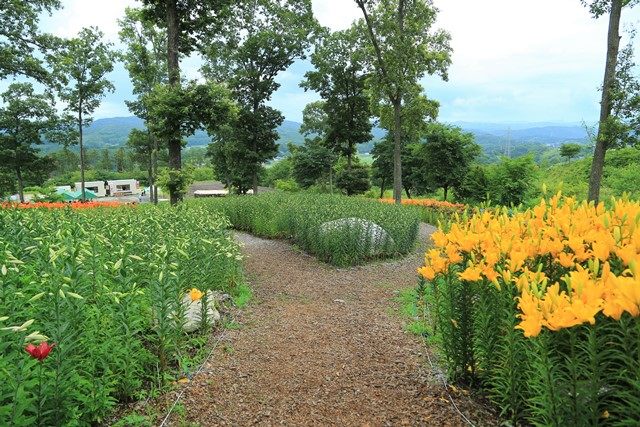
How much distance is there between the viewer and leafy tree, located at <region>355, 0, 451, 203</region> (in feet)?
56.0

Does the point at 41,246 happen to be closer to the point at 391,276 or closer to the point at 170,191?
the point at 391,276

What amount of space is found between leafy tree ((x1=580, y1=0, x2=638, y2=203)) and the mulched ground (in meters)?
7.41

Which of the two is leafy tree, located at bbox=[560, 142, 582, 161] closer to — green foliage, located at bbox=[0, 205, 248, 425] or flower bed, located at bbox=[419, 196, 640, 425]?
flower bed, located at bbox=[419, 196, 640, 425]

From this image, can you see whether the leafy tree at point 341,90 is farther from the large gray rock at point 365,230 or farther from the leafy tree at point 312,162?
the large gray rock at point 365,230

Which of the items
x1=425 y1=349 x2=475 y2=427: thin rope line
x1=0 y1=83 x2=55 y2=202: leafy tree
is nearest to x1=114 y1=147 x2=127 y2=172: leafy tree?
x1=0 y1=83 x2=55 y2=202: leafy tree

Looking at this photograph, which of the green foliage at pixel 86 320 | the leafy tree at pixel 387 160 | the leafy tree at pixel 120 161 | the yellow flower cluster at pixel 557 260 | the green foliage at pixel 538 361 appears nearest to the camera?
the yellow flower cluster at pixel 557 260

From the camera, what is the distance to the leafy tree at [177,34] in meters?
10.2

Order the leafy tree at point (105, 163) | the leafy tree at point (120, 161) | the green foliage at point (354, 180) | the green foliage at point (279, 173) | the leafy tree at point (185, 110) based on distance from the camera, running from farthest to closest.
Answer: the leafy tree at point (120, 161) → the leafy tree at point (105, 163) → the green foliage at point (279, 173) → the green foliage at point (354, 180) → the leafy tree at point (185, 110)

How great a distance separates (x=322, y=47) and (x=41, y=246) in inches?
895

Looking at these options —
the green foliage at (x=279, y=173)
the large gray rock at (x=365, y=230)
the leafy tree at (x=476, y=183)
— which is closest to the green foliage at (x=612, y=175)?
the leafy tree at (x=476, y=183)

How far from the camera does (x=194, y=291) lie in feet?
12.0

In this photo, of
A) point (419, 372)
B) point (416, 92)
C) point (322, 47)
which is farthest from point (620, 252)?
point (322, 47)

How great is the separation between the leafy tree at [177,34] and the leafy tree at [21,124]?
1996cm

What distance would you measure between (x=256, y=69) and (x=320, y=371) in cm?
2236
